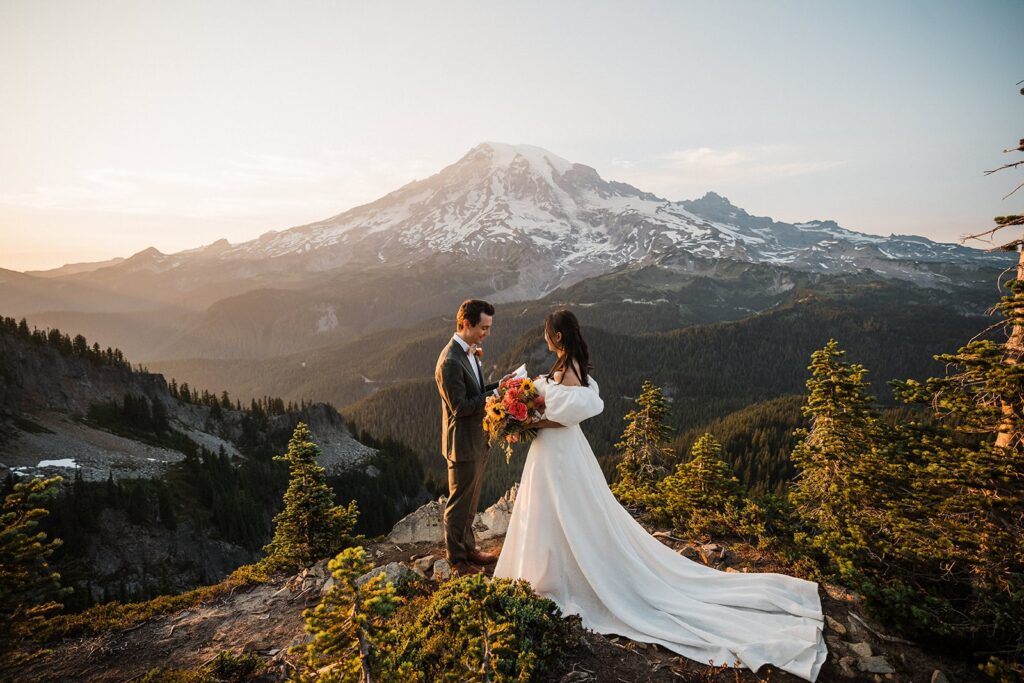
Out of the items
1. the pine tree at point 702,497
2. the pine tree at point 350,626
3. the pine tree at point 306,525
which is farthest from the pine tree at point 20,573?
the pine tree at point 702,497

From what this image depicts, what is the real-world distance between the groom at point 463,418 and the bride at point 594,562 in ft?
3.47

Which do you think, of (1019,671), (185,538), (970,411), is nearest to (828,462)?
(970,411)

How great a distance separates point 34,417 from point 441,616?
68634 millimetres

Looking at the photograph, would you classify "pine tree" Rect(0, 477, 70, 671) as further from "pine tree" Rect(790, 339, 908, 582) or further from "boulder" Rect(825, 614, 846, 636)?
"pine tree" Rect(790, 339, 908, 582)

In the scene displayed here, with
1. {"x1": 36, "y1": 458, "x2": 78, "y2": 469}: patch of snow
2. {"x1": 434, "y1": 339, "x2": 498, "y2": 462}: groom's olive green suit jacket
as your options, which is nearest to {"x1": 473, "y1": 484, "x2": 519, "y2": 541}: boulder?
{"x1": 434, "y1": 339, "x2": 498, "y2": 462}: groom's olive green suit jacket

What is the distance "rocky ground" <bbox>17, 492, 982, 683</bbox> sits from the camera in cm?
625

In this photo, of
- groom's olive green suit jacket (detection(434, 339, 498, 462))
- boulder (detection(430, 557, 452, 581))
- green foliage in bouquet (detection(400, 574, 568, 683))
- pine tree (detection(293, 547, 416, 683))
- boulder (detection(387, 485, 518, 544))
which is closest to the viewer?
pine tree (detection(293, 547, 416, 683))

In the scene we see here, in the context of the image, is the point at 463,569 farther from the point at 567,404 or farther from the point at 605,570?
the point at 567,404

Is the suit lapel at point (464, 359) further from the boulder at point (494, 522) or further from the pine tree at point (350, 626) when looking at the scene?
the boulder at point (494, 522)

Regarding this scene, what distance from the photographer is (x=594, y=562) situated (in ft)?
24.3

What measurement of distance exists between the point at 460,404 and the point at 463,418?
39 cm

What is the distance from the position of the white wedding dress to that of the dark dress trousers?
1027mm

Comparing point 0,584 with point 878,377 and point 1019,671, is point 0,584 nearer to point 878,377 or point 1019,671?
point 1019,671

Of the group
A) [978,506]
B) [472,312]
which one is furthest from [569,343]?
[978,506]
